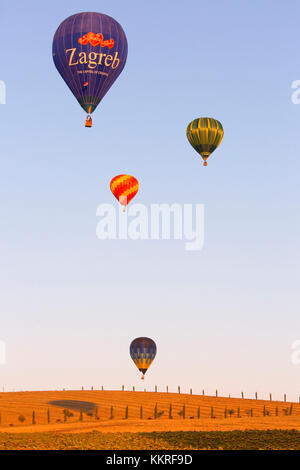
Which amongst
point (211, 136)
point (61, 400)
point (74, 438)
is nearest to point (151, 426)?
point (74, 438)

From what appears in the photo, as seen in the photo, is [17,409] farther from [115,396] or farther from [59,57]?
[59,57]

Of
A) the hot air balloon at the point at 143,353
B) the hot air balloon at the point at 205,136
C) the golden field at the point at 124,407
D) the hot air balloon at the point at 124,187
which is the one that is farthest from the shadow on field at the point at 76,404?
the hot air balloon at the point at 205,136

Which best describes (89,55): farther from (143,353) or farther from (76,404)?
(76,404)

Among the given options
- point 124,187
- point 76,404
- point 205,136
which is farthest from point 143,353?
point 205,136

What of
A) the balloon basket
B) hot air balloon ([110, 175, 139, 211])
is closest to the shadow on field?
hot air balloon ([110, 175, 139, 211])

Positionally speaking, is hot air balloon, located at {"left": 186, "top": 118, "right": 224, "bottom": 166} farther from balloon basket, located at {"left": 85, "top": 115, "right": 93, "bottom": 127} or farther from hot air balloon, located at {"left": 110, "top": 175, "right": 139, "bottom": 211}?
balloon basket, located at {"left": 85, "top": 115, "right": 93, "bottom": 127}

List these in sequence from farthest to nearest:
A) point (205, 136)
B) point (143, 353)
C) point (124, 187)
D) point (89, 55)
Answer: point (143, 353)
point (124, 187)
point (205, 136)
point (89, 55)

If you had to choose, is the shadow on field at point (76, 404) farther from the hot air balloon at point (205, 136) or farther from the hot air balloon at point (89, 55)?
the hot air balloon at point (89, 55)
